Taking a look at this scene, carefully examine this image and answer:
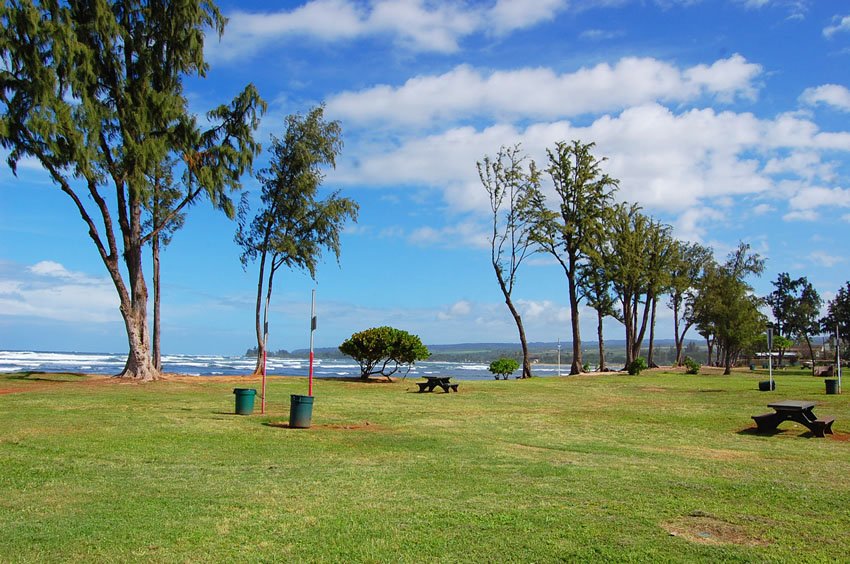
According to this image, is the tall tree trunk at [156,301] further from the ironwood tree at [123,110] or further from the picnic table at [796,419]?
the picnic table at [796,419]

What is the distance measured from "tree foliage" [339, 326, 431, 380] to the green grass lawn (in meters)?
14.0

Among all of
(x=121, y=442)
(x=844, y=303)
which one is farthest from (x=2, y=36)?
(x=844, y=303)

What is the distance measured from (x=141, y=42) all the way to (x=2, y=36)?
15.7 ft

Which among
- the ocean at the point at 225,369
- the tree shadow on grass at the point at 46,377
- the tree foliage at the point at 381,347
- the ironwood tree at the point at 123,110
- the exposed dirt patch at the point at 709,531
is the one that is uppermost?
the ironwood tree at the point at 123,110

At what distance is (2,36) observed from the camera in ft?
73.2

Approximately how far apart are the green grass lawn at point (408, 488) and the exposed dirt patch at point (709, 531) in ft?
0.09

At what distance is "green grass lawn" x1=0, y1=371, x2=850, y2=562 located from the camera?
220 inches

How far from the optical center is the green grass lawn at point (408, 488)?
5594 mm

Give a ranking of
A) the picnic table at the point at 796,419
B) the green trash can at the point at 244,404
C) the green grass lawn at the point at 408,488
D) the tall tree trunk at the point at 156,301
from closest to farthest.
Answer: the green grass lawn at the point at 408,488
the picnic table at the point at 796,419
the green trash can at the point at 244,404
the tall tree trunk at the point at 156,301

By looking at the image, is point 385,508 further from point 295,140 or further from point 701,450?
point 295,140

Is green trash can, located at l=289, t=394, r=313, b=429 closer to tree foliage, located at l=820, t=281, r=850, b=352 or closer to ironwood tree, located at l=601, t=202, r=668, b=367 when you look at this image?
ironwood tree, located at l=601, t=202, r=668, b=367

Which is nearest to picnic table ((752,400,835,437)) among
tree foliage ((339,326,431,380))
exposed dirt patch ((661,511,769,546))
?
exposed dirt patch ((661,511,769,546))

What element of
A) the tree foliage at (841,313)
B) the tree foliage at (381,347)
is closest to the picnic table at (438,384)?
the tree foliage at (381,347)

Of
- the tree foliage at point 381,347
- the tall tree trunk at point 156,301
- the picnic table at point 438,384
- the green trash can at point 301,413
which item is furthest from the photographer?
the tall tree trunk at point 156,301
